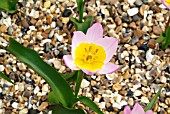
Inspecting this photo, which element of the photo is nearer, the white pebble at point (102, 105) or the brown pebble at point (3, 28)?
the white pebble at point (102, 105)

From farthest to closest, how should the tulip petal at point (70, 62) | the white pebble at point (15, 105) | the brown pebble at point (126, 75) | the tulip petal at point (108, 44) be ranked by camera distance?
the brown pebble at point (126, 75)
the white pebble at point (15, 105)
the tulip petal at point (108, 44)
the tulip petal at point (70, 62)

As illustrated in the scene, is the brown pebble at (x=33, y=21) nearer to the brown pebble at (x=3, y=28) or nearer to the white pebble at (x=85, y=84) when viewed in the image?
the brown pebble at (x=3, y=28)

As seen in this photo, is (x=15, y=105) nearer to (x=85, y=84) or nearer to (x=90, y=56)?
(x=85, y=84)

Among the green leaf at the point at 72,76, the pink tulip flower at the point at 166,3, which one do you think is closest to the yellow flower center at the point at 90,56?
the green leaf at the point at 72,76

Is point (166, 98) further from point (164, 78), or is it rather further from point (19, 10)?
point (19, 10)

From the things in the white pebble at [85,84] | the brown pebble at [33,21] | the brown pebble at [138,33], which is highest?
the brown pebble at [33,21]

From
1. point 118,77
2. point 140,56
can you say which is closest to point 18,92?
point 118,77

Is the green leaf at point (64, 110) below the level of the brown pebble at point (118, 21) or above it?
below
